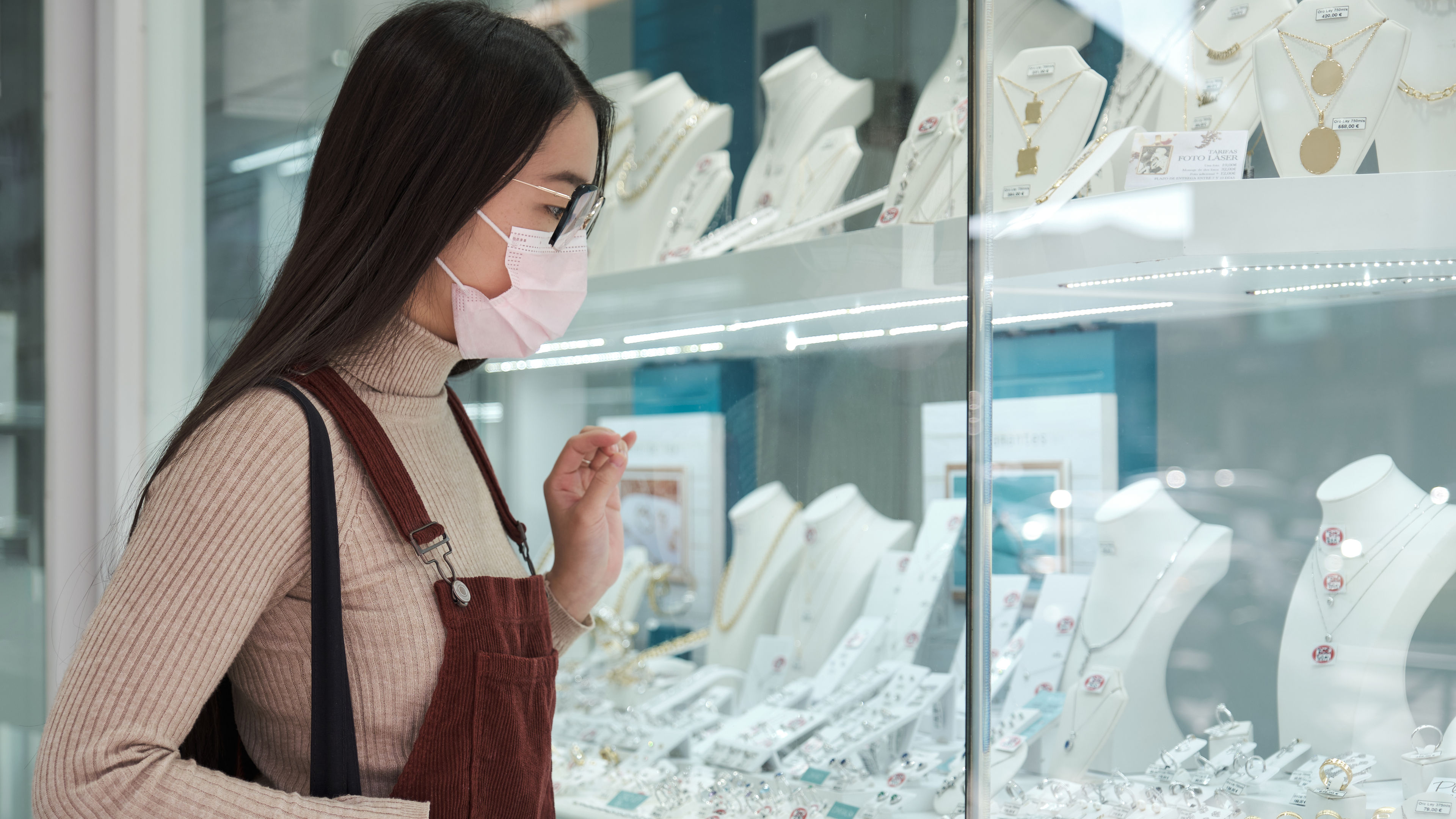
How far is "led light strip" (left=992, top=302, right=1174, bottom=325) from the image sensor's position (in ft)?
3.49

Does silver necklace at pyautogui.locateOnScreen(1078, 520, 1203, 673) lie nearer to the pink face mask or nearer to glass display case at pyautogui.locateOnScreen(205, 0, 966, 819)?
glass display case at pyautogui.locateOnScreen(205, 0, 966, 819)

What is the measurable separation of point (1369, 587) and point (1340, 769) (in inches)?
6.6

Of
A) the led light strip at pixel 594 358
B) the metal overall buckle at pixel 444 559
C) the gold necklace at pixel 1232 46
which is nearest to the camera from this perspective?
the metal overall buckle at pixel 444 559

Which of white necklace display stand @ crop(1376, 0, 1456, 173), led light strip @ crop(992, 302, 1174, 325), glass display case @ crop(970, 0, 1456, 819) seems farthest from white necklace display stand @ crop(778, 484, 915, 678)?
white necklace display stand @ crop(1376, 0, 1456, 173)

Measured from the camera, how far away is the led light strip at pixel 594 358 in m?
1.50

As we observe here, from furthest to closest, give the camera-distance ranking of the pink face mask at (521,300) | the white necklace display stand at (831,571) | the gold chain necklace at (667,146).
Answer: the gold chain necklace at (667,146), the white necklace display stand at (831,571), the pink face mask at (521,300)

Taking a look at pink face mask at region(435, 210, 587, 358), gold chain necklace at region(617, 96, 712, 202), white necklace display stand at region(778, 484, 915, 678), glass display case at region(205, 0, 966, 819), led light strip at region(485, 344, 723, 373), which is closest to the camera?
pink face mask at region(435, 210, 587, 358)

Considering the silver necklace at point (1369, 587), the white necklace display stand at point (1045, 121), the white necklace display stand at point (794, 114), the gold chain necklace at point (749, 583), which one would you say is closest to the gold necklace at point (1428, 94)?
the white necklace display stand at point (1045, 121)

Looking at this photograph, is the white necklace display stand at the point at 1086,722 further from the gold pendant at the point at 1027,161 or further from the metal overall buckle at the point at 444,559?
the metal overall buckle at the point at 444,559

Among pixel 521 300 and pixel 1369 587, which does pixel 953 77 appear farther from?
pixel 1369 587

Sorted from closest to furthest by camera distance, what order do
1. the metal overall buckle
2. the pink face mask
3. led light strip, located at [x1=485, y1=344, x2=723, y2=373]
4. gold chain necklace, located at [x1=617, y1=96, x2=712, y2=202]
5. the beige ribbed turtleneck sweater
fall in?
the beige ribbed turtleneck sweater → the metal overall buckle → the pink face mask → led light strip, located at [x1=485, y1=344, x2=723, y2=373] → gold chain necklace, located at [x1=617, y1=96, x2=712, y2=202]

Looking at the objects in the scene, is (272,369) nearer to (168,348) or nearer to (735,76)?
(735,76)

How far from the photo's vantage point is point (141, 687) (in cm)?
67

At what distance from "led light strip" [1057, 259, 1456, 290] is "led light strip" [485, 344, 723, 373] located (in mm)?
536
